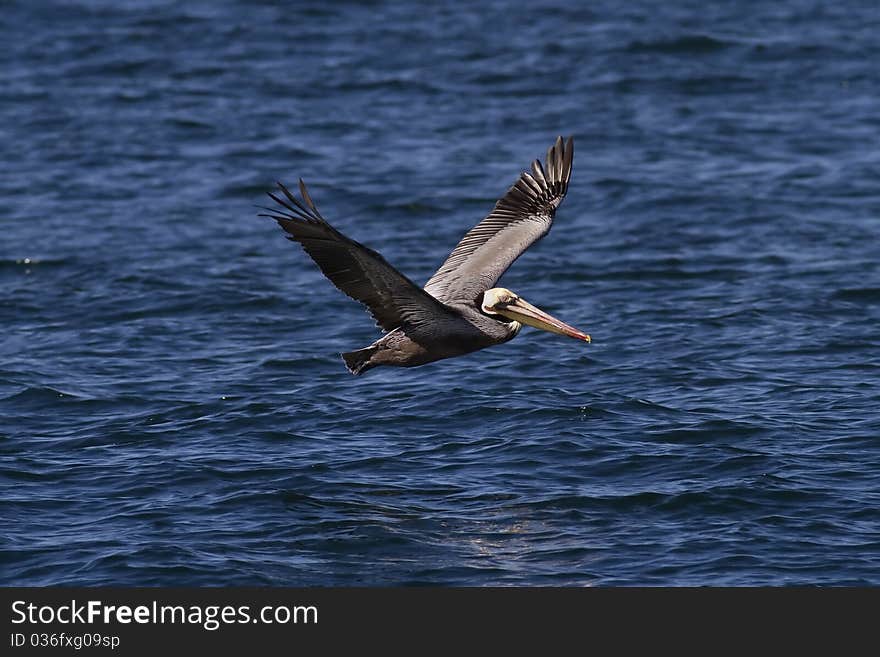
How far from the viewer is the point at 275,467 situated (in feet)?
38.6

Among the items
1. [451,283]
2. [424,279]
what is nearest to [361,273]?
[451,283]

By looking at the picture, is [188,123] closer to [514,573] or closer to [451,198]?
[451,198]

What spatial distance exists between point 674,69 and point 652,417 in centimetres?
1307

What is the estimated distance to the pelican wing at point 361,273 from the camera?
9.50 m

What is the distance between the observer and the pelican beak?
1120cm

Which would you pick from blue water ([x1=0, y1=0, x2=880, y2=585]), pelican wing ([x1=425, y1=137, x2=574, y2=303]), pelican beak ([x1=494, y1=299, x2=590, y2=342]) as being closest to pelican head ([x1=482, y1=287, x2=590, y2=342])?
pelican beak ([x1=494, y1=299, x2=590, y2=342])

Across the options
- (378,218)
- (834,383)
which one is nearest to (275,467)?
(834,383)

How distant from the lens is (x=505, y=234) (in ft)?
40.8

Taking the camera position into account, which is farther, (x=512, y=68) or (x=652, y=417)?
(x=512, y=68)

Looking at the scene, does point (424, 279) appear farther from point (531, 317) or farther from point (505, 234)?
point (531, 317)

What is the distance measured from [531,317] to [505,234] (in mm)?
1409

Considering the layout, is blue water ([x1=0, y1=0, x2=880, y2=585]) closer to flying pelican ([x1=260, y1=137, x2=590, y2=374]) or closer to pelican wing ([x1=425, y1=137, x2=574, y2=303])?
flying pelican ([x1=260, y1=137, x2=590, y2=374])

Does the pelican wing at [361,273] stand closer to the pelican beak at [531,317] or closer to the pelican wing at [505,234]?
the pelican beak at [531,317]

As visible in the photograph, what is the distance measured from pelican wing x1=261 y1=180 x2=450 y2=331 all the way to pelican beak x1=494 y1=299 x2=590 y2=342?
744 millimetres
